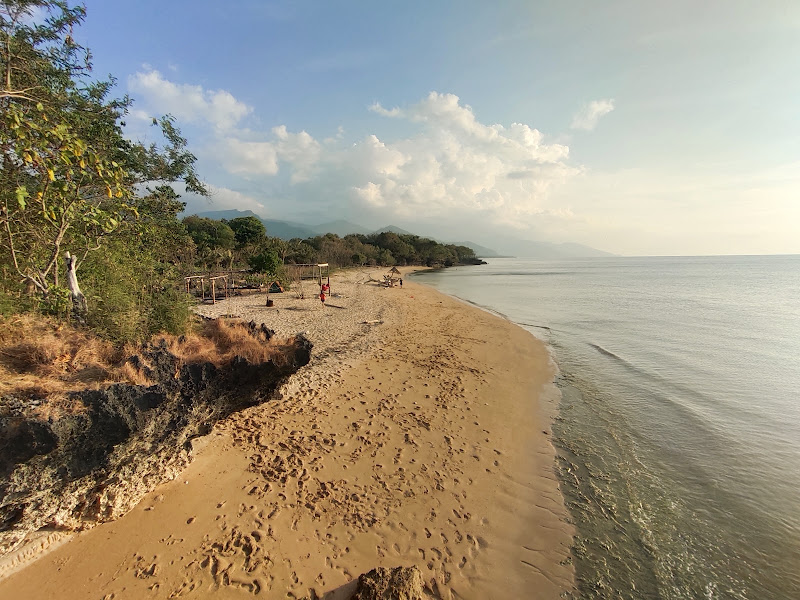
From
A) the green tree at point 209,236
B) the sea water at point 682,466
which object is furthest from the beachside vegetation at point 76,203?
the green tree at point 209,236

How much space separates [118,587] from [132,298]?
19.9 ft

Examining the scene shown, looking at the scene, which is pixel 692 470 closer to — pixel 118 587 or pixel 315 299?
pixel 118 587

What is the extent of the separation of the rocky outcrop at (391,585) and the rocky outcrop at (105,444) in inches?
116

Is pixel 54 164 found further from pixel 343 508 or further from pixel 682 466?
pixel 682 466

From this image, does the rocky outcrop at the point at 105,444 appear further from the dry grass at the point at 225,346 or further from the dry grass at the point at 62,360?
the dry grass at the point at 225,346

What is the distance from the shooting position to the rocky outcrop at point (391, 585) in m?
3.16

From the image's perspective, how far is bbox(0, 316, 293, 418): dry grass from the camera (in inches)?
143

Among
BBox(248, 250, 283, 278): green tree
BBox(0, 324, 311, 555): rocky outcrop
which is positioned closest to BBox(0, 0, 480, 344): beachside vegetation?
BBox(0, 324, 311, 555): rocky outcrop

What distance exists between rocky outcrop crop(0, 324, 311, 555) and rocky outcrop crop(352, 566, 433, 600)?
9.66 feet

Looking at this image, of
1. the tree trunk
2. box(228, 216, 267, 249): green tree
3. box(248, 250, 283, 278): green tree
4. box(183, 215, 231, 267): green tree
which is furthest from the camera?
box(228, 216, 267, 249): green tree

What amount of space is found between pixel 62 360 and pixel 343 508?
409 centimetres

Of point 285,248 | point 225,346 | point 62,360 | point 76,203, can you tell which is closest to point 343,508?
point 225,346

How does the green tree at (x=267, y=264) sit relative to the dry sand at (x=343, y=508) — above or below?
above

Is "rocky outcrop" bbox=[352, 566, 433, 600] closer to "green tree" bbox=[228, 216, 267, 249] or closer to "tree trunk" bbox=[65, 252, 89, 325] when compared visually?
"tree trunk" bbox=[65, 252, 89, 325]
